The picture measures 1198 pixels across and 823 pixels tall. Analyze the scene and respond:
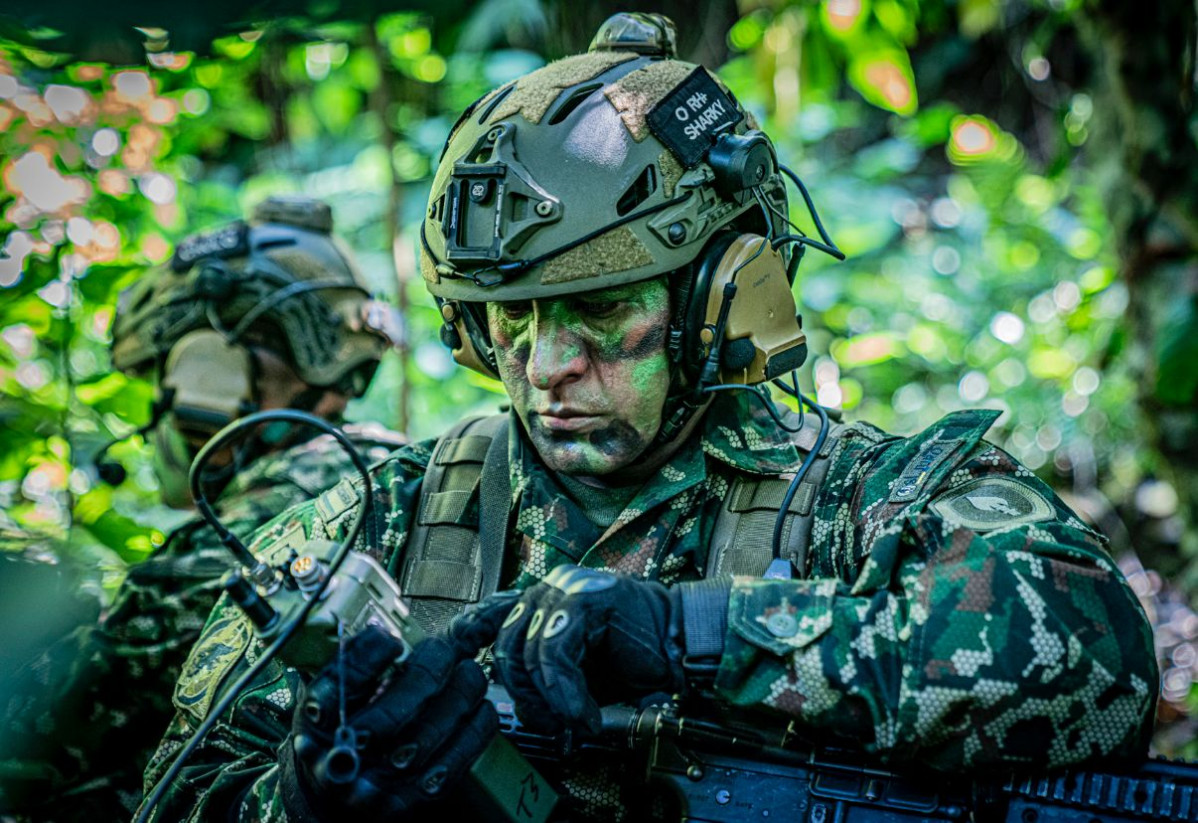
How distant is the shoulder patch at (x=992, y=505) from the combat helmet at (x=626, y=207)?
0.48 meters

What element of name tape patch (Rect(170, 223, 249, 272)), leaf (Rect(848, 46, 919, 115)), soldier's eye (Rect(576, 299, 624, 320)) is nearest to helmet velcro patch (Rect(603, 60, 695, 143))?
soldier's eye (Rect(576, 299, 624, 320))

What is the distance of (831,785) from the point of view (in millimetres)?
2188

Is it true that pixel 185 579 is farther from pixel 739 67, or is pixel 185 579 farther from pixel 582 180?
pixel 739 67

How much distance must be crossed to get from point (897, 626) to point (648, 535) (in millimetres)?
694

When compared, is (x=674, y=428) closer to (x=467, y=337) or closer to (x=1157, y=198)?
(x=467, y=337)

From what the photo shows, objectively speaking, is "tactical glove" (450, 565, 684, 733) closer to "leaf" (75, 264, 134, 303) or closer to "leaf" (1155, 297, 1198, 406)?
"leaf" (75, 264, 134, 303)

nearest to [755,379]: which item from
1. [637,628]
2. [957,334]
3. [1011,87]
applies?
[637,628]

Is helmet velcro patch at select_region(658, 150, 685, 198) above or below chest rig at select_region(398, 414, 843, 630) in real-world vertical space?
above

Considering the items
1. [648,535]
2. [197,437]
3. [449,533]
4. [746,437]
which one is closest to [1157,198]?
[746,437]

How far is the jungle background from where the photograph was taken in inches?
149

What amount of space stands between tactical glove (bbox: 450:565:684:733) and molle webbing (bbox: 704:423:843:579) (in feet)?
1.26

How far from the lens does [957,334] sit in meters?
7.05

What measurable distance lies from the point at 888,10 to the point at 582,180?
385cm

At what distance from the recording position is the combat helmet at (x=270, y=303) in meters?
4.41
